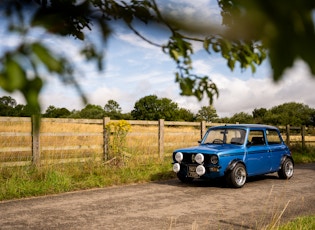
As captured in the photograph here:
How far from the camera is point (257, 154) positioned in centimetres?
930

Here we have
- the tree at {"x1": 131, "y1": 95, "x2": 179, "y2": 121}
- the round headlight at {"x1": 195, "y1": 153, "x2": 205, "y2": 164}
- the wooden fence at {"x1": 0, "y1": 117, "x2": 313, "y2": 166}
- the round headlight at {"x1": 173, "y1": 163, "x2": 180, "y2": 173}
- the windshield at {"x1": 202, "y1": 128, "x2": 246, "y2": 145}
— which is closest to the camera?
the tree at {"x1": 131, "y1": 95, "x2": 179, "y2": 121}

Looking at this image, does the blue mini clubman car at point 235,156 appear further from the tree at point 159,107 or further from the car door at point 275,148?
the tree at point 159,107

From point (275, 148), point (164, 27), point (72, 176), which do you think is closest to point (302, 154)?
point (275, 148)

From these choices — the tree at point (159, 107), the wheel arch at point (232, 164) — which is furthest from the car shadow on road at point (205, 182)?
the tree at point (159, 107)

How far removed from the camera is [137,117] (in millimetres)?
53094

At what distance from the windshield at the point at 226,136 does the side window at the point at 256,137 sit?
0.36 m

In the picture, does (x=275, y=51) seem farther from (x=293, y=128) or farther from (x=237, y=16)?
(x=293, y=128)

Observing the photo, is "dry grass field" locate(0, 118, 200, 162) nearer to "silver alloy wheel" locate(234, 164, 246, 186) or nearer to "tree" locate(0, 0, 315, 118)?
"silver alloy wheel" locate(234, 164, 246, 186)

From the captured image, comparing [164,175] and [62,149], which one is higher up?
[62,149]

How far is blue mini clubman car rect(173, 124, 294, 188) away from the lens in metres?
8.46

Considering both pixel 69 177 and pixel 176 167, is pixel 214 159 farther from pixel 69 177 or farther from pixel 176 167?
pixel 69 177

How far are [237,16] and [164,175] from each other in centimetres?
981

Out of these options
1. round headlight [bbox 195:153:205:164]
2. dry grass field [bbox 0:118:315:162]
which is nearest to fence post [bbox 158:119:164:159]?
dry grass field [bbox 0:118:315:162]

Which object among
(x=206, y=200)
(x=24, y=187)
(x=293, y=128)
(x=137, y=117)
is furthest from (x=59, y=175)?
(x=137, y=117)
